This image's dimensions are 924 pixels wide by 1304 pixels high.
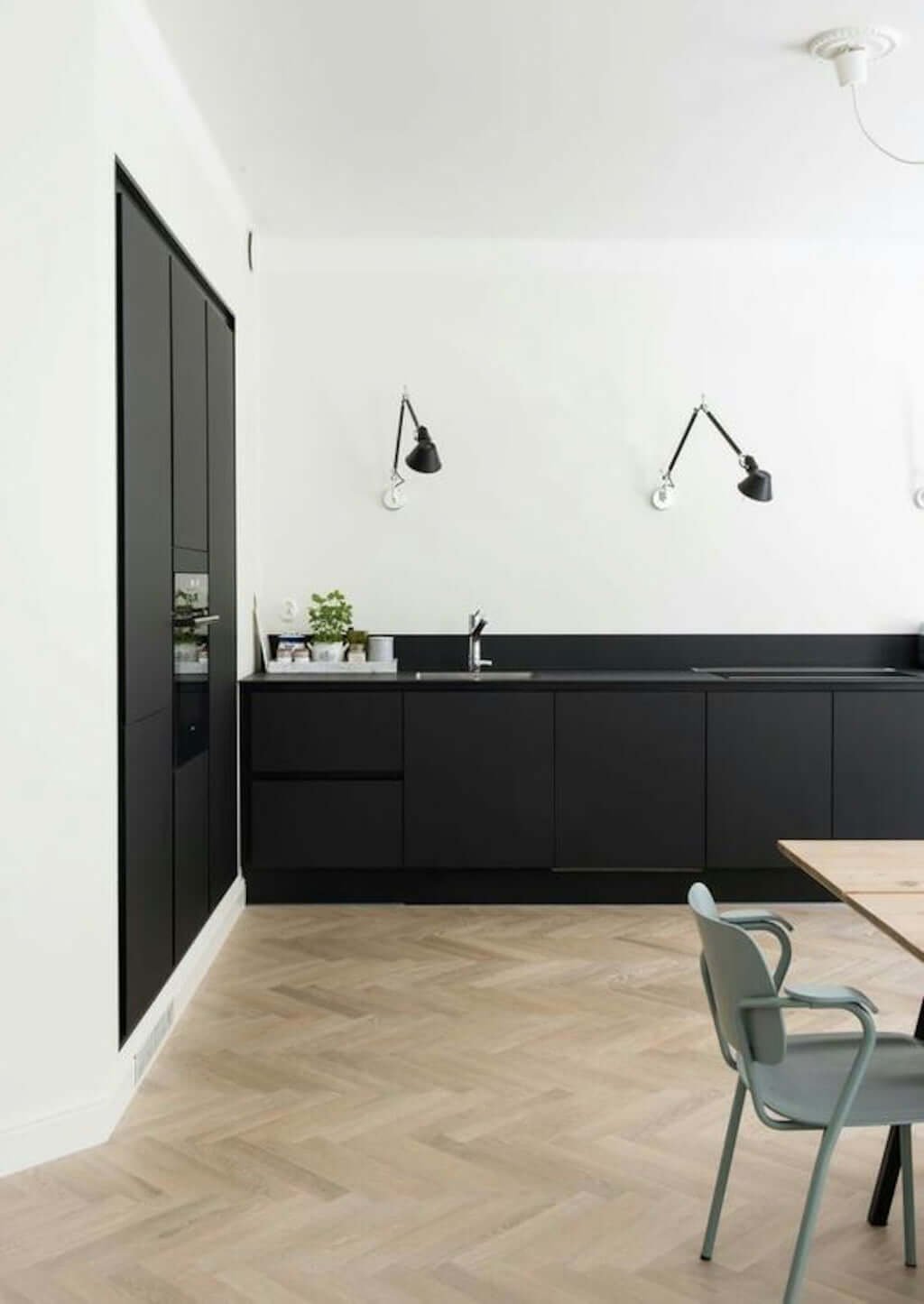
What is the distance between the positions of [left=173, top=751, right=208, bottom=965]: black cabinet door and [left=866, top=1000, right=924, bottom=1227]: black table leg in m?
2.11

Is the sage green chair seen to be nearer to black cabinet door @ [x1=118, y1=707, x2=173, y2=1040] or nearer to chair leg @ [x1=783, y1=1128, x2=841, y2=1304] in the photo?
chair leg @ [x1=783, y1=1128, x2=841, y2=1304]

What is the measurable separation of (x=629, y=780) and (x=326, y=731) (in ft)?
3.96

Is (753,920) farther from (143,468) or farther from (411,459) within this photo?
(411,459)

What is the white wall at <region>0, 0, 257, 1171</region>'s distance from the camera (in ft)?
9.92

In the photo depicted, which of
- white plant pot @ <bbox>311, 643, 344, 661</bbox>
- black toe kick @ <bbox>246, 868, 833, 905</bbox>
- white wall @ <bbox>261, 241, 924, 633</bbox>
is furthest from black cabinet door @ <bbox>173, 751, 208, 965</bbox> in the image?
white wall @ <bbox>261, 241, 924, 633</bbox>

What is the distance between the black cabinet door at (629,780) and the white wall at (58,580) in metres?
2.54

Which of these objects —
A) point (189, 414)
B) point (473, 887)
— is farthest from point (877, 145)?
point (473, 887)

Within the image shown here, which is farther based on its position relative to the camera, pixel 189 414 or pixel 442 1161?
pixel 189 414

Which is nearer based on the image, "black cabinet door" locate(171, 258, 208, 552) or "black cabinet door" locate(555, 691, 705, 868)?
"black cabinet door" locate(171, 258, 208, 552)

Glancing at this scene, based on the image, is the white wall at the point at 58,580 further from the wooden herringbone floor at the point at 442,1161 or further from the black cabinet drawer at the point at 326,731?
the black cabinet drawer at the point at 326,731

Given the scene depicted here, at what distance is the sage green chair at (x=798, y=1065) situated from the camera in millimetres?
2311

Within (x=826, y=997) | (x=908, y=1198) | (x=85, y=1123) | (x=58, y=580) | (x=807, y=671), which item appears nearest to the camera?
(x=826, y=997)

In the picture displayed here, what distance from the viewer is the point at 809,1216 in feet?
7.69

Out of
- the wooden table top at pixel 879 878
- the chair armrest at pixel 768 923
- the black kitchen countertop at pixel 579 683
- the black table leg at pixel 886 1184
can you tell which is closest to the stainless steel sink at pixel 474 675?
the black kitchen countertop at pixel 579 683
